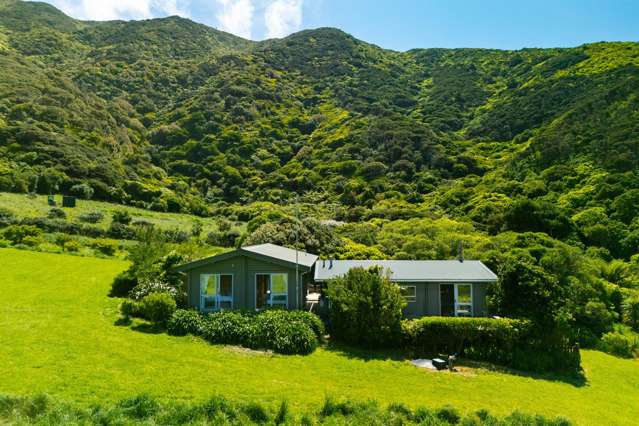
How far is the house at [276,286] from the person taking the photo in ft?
70.7

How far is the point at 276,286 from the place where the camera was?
855 inches

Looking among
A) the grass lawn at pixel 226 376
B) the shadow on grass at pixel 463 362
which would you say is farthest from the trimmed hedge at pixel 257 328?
the shadow on grass at pixel 463 362

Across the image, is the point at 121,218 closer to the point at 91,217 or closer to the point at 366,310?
the point at 91,217

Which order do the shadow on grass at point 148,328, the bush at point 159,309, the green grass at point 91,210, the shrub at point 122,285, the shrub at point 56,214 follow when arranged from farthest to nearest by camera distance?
the green grass at point 91,210
the shrub at point 56,214
the shrub at point 122,285
the bush at point 159,309
the shadow on grass at point 148,328

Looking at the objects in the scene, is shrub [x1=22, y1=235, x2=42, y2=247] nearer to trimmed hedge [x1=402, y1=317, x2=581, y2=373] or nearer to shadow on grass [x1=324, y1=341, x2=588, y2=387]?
shadow on grass [x1=324, y1=341, x2=588, y2=387]

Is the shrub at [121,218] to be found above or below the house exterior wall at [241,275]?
above

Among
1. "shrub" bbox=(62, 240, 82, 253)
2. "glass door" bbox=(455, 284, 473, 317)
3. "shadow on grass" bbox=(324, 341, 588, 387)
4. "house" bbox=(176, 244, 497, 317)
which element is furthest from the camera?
"shrub" bbox=(62, 240, 82, 253)

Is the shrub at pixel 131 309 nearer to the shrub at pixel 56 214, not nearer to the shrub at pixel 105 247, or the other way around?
the shrub at pixel 105 247

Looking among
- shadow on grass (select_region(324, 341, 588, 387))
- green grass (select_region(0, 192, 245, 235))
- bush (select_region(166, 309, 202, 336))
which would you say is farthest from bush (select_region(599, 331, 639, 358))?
green grass (select_region(0, 192, 245, 235))

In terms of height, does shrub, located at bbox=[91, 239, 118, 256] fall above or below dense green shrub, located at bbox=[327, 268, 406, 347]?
above

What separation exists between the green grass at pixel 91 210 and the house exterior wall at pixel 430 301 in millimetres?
31547

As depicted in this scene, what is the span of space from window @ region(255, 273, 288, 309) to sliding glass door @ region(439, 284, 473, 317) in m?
7.79

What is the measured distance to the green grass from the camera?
138 ft

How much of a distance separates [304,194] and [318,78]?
6343 centimetres
